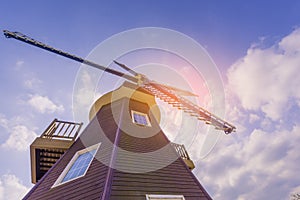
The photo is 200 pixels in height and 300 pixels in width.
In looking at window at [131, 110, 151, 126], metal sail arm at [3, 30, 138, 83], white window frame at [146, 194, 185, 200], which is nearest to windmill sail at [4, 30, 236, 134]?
metal sail arm at [3, 30, 138, 83]

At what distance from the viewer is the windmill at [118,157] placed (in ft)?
16.7

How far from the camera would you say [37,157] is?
27.3ft

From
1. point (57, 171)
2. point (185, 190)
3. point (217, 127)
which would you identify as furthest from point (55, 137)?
point (217, 127)

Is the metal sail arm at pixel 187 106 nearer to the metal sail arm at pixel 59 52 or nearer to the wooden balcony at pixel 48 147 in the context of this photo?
the metal sail arm at pixel 59 52

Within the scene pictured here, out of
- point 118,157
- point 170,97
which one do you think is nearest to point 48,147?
point 118,157

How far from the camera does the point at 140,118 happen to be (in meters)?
9.86

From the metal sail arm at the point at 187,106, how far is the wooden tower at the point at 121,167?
338 centimetres

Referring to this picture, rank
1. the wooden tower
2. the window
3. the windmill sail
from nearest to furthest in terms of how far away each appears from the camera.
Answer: the wooden tower
the window
the windmill sail

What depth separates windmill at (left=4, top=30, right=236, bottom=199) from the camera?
16.7ft

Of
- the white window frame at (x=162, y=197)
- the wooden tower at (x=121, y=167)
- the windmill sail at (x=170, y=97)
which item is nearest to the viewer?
the white window frame at (x=162, y=197)

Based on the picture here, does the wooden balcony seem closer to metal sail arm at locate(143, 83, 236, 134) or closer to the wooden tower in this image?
the wooden tower

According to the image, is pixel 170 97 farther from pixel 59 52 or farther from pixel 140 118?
pixel 59 52

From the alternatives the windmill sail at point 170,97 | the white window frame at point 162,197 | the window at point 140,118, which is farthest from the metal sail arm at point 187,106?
the white window frame at point 162,197

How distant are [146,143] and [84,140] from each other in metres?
2.88
